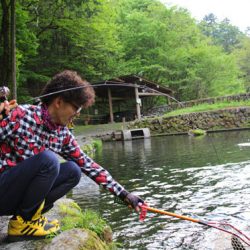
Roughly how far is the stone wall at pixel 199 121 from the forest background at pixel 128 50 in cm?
618

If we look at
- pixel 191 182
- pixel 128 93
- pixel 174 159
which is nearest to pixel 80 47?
pixel 128 93

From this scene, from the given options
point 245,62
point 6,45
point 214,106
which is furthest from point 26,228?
point 245,62

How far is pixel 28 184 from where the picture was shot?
2391 mm

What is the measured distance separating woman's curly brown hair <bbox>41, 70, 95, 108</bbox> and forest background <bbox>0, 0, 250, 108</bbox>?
12.7 m

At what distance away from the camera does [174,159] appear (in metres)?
10.2

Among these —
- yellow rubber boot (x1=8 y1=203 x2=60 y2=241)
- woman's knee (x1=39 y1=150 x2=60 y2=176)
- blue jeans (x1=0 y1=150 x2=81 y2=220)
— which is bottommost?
yellow rubber boot (x1=8 y1=203 x2=60 y2=241)

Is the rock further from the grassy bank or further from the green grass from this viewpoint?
the green grass

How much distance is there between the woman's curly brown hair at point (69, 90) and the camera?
2391mm

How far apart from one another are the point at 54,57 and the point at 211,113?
12.3 meters

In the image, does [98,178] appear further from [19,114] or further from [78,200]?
[78,200]

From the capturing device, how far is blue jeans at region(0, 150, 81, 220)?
7.64ft

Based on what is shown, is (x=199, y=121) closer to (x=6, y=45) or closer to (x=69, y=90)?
(x=6, y=45)

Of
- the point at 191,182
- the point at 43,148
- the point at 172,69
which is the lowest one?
the point at 191,182

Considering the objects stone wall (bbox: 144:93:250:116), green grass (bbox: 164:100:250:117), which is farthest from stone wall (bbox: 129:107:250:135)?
stone wall (bbox: 144:93:250:116)
